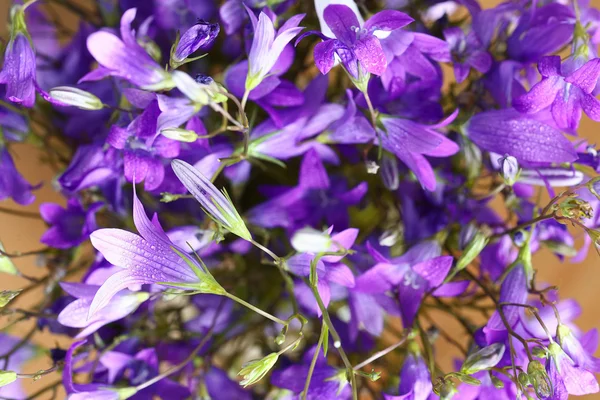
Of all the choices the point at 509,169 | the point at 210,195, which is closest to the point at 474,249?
the point at 509,169

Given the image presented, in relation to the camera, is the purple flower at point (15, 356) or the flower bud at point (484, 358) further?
the purple flower at point (15, 356)

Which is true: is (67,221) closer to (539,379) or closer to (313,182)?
(313,182)

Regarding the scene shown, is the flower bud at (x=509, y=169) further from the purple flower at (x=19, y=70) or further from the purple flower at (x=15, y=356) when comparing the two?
the purple flower at (x=15, y=356)

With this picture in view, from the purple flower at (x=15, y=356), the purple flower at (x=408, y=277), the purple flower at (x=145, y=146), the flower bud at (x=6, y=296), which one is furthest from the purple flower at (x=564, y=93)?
the purple flower at (x=15, y=356)

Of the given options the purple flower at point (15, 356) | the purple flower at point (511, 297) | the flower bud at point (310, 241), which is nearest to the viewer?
the flower bud at point (310, 241)

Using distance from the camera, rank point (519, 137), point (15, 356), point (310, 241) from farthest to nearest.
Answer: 1. point (15, 356)
2. point (519, 137)
3. point (310, 241)

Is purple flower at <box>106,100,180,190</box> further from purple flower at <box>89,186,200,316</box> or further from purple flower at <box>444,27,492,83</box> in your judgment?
purple flower at <box>444,27,492,83</box>
